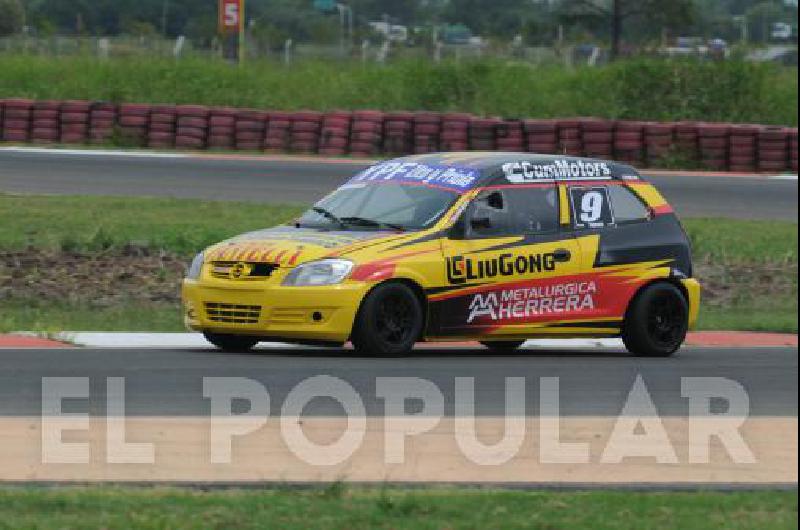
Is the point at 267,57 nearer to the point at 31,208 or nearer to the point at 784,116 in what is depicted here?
the point at 784,116

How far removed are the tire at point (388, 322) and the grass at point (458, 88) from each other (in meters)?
25.0

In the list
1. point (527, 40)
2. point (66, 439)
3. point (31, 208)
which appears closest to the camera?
point (66, 439)

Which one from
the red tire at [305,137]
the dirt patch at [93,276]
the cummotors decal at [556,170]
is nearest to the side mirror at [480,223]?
the cummotors decal at [556,170]

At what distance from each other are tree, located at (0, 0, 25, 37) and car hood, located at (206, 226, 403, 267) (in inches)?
1633

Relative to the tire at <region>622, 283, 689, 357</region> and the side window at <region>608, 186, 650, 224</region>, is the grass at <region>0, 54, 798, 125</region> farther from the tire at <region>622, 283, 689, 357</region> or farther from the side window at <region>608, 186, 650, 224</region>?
the tire at <region>622, 283, 689, 357</region>

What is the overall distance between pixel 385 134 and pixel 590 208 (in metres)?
17.2

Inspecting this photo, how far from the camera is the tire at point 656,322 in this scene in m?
14.8

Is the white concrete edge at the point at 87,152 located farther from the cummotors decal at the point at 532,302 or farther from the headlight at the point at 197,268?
the cummotors decal at the point at 532,302

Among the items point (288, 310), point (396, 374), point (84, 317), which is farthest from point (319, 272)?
point (84, 317)

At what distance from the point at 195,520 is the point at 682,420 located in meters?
4.06

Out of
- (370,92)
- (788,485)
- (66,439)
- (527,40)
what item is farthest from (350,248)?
(527,40)

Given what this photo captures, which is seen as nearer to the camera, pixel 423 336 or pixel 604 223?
pixel 423 336

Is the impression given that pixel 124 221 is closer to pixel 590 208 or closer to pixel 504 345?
pixel 504 345

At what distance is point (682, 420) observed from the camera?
1073cm
